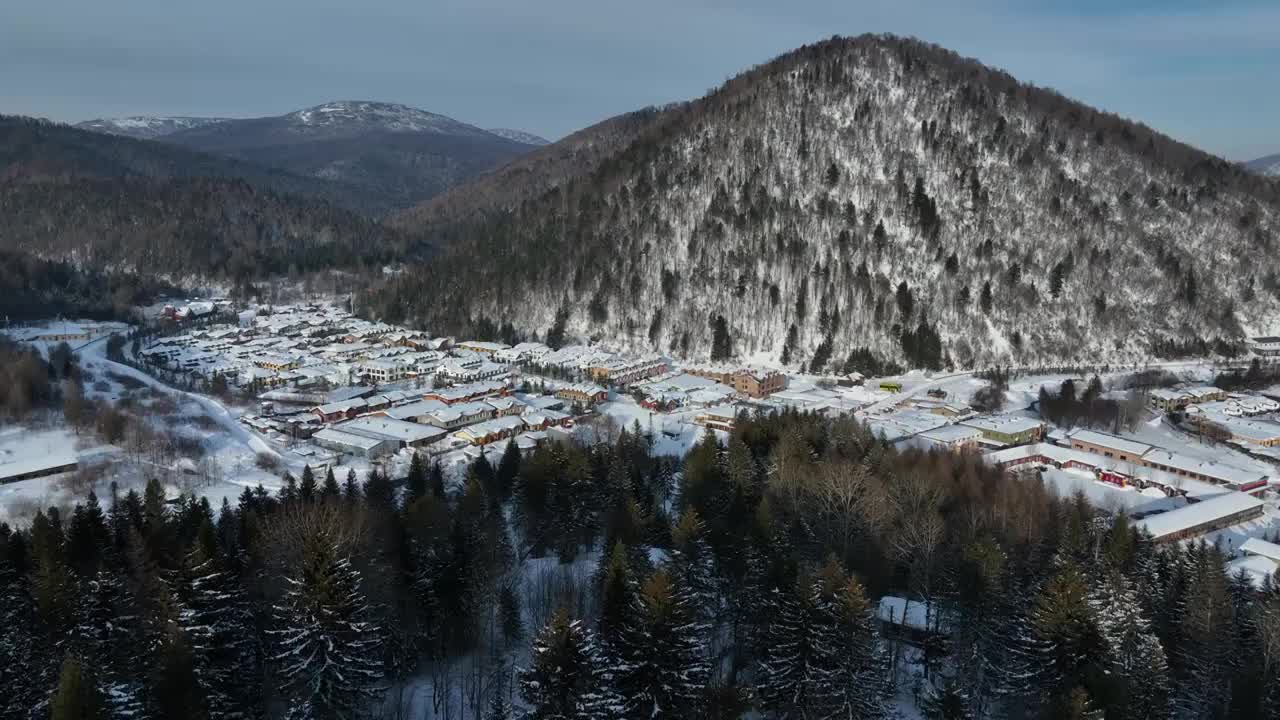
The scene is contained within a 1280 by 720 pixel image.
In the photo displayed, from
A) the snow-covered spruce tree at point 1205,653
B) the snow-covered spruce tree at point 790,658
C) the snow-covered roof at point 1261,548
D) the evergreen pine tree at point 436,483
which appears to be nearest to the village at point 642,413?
the snow-covered roof at point 1261,548

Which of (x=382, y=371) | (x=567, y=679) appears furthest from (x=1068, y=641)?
(x=382, y=371)

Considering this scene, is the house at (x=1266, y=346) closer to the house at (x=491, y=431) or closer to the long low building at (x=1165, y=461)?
the long low building at (x=1165, y=461)

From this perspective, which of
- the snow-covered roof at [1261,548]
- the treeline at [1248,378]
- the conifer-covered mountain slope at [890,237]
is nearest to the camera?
the snow-covered roof at [1261,548]

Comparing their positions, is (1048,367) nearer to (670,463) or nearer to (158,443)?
(670,463)

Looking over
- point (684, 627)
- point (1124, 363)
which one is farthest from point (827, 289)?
point (684, 627)

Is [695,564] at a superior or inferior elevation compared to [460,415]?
superior

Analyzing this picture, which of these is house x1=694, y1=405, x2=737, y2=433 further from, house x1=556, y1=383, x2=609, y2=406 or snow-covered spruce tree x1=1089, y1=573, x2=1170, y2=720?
snow-covered spruce tree x1=1089, y1=573, x2=1170, y2=720

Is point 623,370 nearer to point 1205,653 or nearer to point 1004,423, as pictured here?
point 1004,423

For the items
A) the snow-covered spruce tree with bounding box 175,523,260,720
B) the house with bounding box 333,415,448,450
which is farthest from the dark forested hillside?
the snow-covered spruce tree with bounding box 175,523,260,720
